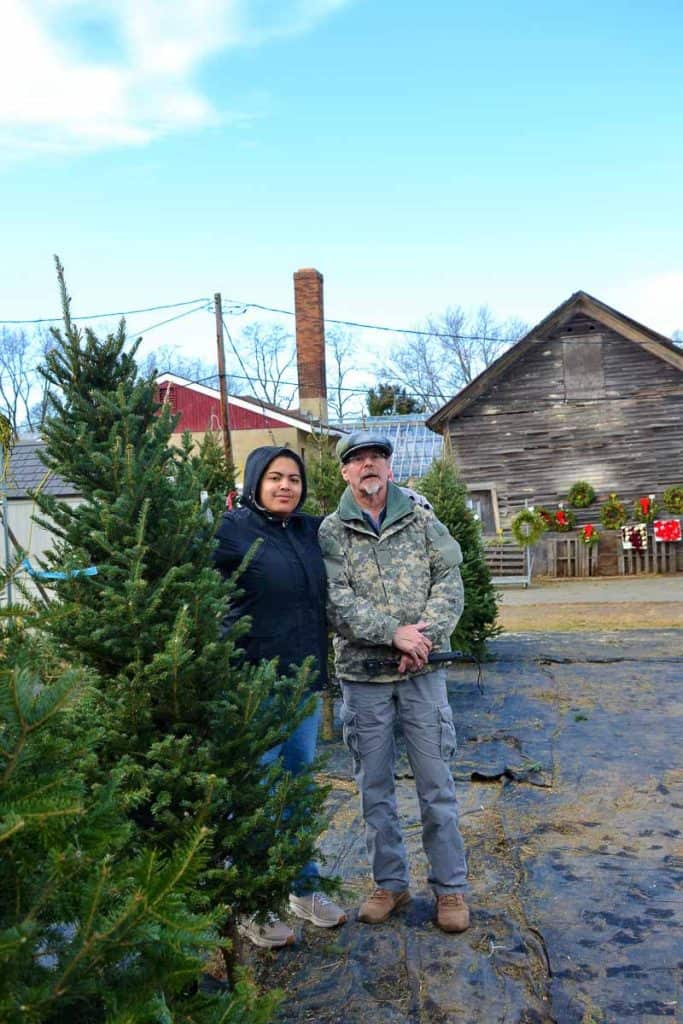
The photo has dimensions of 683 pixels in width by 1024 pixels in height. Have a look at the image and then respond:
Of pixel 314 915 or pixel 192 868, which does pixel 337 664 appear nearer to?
pixel 314 915

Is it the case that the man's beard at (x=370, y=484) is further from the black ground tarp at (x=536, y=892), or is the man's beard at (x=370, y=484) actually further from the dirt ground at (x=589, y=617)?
the dirt ground at (x=589, y=617)

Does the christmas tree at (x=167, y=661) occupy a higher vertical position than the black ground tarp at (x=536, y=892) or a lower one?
higher

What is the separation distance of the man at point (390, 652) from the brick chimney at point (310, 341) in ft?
85.0

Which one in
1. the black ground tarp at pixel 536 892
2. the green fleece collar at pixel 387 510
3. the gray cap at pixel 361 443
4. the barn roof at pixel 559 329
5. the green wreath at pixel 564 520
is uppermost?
the barn roof at pixel 559 329

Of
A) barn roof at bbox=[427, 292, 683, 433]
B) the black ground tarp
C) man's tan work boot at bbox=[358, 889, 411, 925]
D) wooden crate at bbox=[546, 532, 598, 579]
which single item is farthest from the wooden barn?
man's tan work boot at bbox=[358, 889, 411, 925]

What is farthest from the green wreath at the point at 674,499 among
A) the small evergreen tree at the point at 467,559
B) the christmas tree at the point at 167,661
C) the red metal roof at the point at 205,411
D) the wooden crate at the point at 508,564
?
the christmas tree at the point at 167,661

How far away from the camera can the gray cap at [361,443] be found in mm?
4055

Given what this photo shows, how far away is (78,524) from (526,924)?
99.1 inches

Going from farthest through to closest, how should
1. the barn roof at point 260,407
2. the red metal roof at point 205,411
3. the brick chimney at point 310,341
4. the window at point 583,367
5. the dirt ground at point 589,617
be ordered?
the red metal roof at point 205,411 → the brick chimney at point 310,341 → the barn roof at point 260,407 → the window at point 583,367 → the dirt ground at point 589,617

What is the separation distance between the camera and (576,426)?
23422 millimetres

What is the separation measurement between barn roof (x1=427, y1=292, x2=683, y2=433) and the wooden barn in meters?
0.02

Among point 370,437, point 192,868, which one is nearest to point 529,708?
point 370,437

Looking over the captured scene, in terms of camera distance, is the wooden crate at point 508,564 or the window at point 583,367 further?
the window at point 583,367

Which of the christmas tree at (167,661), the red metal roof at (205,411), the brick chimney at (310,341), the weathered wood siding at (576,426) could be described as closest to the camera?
the christmas tree at (167,661)
